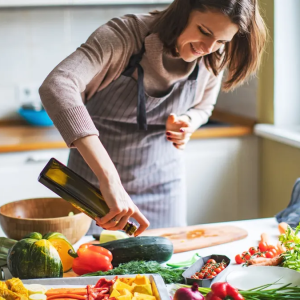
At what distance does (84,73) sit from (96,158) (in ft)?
0.89

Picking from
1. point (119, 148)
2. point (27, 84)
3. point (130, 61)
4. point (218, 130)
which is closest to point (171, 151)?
point (119, 148)

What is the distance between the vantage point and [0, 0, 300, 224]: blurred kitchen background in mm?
2559

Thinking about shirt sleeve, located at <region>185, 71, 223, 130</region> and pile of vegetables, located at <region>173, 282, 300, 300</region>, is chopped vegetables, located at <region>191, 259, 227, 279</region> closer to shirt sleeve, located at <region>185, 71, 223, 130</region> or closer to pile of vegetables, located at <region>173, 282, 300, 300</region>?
pile of vegetables, located at <region>173, 282, 300, 300</region>

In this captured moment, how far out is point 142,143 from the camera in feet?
6.23

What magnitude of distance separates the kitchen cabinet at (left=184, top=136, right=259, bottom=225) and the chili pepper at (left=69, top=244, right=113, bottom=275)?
56.9 inches

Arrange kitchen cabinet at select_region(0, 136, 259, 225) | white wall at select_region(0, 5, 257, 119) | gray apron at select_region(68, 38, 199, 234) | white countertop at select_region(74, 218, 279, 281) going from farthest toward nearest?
white wall at select_region(0, 5, 257, 119), kitchen cabinet at select_region(0, 136, 259, 225), gray apron at select_region(68, 38, 199, 234), white countertop at select_region(74, 218, 279, 281)

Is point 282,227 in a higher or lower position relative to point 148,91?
lower

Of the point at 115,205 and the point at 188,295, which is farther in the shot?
the point at 115,205

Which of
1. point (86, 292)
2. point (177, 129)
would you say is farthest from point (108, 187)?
point (177, 129)

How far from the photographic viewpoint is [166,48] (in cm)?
159

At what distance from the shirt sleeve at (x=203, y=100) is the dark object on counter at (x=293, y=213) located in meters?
0.41

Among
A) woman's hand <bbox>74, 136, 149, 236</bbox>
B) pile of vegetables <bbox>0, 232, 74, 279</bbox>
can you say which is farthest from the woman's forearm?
pile of vegetables <bbox>0, 232, 74, 279</bbox>

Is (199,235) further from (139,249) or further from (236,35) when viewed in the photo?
(236,35)

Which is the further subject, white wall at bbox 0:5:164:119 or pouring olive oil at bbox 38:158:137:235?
white wall at bbox 0:5:164:119
